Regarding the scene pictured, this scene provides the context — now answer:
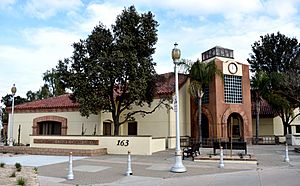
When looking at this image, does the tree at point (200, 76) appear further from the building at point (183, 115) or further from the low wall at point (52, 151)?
the low wall at point (52, 151)

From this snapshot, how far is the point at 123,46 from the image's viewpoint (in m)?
21.8

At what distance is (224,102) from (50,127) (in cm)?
1672

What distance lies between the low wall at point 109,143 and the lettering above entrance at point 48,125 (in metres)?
6.54

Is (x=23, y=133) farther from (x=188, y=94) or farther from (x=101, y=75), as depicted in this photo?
(x=188, y=94)

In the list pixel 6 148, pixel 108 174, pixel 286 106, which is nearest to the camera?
pixel 108 174

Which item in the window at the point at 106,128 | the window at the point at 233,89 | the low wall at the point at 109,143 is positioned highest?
the window at the point at 233,89

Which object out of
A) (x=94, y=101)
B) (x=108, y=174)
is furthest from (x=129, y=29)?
(x=108, y=174)

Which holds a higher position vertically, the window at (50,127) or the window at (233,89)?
the window at (233,89)

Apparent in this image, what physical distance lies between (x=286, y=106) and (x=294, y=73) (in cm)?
483

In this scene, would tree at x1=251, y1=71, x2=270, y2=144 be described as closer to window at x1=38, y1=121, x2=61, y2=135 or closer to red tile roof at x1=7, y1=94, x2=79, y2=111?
red tile roof at x1=7, y1=94, x2=79, y2=111

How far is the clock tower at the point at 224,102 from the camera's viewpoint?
89.5ft

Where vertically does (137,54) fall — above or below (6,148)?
above

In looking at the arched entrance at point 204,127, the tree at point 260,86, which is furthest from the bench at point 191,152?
the tree at point 260,86

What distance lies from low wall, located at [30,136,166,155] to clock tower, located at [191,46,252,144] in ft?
21.4
